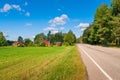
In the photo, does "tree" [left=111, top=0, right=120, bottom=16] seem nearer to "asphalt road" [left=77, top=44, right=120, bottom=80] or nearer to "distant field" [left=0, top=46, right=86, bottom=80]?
"asphalt road" [left=77, top=44, right=120, bottom=80]

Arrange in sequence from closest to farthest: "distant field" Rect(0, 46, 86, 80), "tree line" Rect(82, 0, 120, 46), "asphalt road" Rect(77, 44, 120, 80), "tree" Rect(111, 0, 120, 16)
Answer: "asphalt road" Rect(77, 44, 120, 80) → "distant field" Rect(0, 46, 86, 80) → "tree line" Rect(82, 0, 120, 46) → "tree" Rect(111, 0, 120, 16)

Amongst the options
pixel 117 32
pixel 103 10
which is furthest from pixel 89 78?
pixel 103 10

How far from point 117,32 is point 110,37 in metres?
12.9

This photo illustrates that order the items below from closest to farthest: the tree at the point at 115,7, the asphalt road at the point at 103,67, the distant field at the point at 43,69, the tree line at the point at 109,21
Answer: the asphalt road at the point at 103,67, the distant field at the point at 43,69, the tree line at the point at 109,21, the tree at the point at 115,7

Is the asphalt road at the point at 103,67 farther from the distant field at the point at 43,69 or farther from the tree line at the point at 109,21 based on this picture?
the tree line at the point at 109,21

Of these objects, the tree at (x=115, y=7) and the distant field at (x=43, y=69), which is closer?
the distant field at (x=43, y=69)

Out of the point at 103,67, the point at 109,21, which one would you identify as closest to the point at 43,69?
the point at 103,67

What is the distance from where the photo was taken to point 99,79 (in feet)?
33.4

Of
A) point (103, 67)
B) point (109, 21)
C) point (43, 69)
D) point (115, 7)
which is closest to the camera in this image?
point (43, 69)

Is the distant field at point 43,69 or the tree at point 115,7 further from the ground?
the tree at point 115,7

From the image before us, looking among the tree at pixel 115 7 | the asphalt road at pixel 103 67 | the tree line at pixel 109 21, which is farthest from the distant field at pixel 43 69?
the tree at pixel 115 7

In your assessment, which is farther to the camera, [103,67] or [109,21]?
[109,21]

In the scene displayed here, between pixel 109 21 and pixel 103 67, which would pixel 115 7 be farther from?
pixel 103 67

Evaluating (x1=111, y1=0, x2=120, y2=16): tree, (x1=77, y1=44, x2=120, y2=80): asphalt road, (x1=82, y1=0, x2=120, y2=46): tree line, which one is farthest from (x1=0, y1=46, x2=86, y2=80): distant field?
(x1=111, y1=0, x2=120, y2=16): tree
